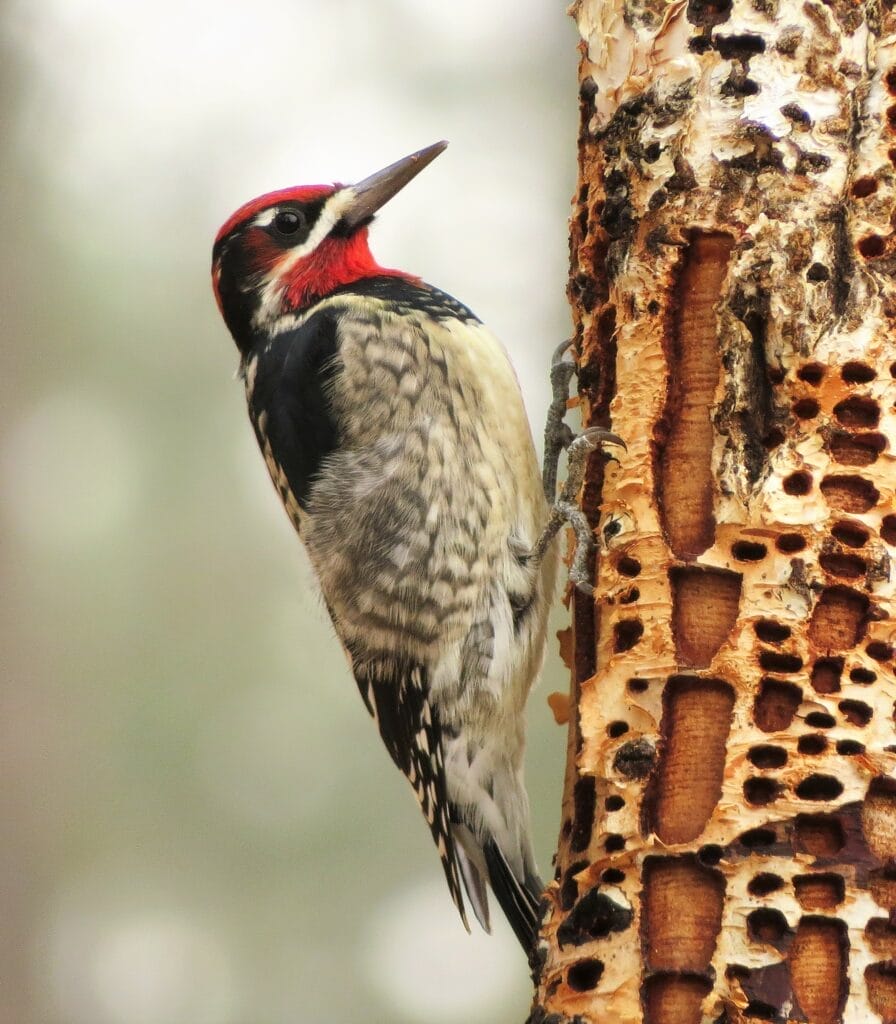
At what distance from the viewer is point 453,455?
303 cm

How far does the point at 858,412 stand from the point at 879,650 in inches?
14.5

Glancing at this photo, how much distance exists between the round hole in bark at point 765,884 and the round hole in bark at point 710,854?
0.19 feet

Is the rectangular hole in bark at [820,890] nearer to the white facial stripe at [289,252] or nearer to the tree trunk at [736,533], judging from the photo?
the tree trunk at [736,533]

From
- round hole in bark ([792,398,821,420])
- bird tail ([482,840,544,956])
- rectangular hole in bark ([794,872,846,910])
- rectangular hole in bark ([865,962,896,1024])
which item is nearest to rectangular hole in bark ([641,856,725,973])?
rectangular hole in bark ([794,872,846,910])

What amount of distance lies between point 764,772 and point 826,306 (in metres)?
0.72

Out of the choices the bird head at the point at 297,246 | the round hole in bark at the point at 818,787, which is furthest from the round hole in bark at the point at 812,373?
the bird head at the point at 297,246

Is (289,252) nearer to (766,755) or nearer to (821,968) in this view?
(766,755)

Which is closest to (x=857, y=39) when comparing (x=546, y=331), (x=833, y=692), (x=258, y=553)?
(x=833, y=692)

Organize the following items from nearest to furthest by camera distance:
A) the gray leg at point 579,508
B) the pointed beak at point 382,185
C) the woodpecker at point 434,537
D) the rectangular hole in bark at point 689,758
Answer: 1. the rectangular hole in bark at point 689,758
2. the gray leg at point 579,508
3. the woodpecker at point 434,537
4. the pointed beak at point 382,185

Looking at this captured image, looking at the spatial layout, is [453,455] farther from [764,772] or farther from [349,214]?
[764,772]

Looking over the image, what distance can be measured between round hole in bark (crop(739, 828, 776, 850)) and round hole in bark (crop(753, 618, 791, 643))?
0.28m

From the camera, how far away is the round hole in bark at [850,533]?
1.93 m

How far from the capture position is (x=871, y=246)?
2.03 m

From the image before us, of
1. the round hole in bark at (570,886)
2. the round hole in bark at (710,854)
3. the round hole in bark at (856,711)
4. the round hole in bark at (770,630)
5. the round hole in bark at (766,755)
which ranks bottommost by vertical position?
the round hole in bark at (570,886)
